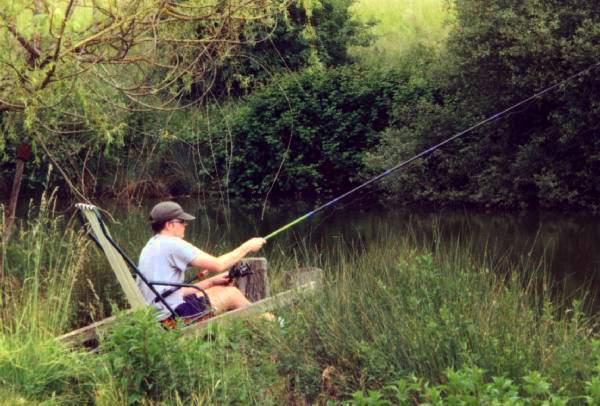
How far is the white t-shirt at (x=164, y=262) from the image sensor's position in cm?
668

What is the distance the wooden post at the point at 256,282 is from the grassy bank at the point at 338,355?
1.49 m

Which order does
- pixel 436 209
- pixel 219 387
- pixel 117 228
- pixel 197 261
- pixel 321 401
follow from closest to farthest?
pixel 219 387 → pixel 321 401 → pixel 197 261 → pixel 117 228 → pixel 436 209

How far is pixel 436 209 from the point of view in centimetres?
1947

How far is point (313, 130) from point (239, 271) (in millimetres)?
16846

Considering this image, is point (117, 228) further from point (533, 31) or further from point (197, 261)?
point (533, 31)

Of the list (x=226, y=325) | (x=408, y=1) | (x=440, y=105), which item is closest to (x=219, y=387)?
(x=226, y=325)

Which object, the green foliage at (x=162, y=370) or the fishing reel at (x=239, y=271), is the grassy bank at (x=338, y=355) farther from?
the fishing reel at (x=239, y=271)

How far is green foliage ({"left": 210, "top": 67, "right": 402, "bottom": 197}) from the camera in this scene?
23.4m

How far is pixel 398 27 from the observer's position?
97.2ft

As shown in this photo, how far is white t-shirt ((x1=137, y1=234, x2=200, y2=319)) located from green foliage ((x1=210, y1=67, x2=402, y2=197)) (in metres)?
16.3

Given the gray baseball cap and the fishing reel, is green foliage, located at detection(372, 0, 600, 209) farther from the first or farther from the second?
the gray baseball cap

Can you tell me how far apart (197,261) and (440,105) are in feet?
49.6

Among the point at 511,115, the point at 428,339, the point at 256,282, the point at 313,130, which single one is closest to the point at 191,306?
the point at 256,282

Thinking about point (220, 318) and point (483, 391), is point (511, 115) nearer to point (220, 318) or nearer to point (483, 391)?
point (220, 318)
